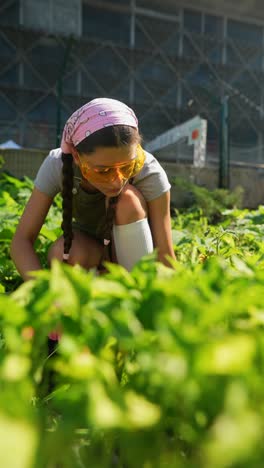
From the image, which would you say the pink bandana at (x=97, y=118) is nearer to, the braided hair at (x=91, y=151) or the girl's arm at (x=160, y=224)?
the braided hair at (x=91, y=151)

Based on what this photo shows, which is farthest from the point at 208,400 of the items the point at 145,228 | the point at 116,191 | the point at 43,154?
the point at 43,154

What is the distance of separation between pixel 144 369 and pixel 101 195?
1.25 meters

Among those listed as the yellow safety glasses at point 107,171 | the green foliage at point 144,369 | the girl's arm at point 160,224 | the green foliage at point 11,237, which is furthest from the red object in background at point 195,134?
the green foliage at point 144,369

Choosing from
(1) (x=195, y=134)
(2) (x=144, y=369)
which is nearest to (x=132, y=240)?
(2) (x=144, y=369)

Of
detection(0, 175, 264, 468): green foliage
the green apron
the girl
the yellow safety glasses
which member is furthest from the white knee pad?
detection(0, 175, 264, 468): green foliage

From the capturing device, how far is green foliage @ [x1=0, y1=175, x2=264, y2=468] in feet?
1.11

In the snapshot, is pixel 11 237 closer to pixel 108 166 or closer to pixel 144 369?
pixel 108 166

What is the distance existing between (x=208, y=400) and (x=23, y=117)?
37.3 ft

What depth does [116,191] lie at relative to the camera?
4.46ft

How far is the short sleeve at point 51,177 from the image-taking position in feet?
5.05

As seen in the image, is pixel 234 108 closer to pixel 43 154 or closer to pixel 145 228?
pixel 43 154

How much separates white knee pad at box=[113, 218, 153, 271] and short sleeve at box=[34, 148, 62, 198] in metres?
0.22

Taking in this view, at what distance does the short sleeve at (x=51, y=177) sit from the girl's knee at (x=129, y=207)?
8.4 inches

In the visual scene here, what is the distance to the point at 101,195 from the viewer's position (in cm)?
162
